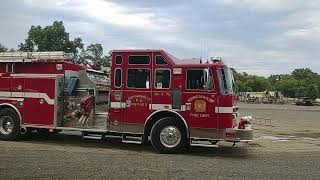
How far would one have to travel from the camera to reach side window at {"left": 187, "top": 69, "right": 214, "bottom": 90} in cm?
1317

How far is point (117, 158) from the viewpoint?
12000 millimetres

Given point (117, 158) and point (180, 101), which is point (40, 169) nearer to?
point (117, 158)

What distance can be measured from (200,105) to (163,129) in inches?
49.1

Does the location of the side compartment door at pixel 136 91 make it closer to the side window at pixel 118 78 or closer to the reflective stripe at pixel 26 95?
the side window at pixel 118 78

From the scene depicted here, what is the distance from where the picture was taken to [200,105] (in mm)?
13266

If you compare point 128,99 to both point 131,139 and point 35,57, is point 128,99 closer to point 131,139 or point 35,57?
point 131,139

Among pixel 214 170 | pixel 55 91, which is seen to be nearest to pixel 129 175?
pixel 214 170

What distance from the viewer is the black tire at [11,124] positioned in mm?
15344

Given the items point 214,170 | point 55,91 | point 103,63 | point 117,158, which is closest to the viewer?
point 214,170

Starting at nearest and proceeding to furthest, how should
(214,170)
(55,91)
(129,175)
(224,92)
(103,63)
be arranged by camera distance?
(129,175)
(214,170)
(224,92)
(55,91)
(103,63)

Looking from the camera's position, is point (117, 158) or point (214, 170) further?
point (117, 158)

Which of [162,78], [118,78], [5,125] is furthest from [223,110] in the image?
[5,125]

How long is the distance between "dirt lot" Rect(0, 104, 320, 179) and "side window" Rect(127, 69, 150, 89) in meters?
1.90

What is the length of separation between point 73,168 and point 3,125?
636 cm
